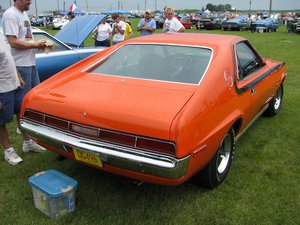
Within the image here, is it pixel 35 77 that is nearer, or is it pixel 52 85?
pixel 52 85

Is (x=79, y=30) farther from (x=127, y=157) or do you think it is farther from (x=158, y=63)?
(x=127, y=157)

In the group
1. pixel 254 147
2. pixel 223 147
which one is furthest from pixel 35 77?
pixel 254 147

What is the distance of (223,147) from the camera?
3.25m

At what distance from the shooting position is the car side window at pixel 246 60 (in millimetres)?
3584

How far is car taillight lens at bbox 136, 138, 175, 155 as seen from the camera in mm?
2273

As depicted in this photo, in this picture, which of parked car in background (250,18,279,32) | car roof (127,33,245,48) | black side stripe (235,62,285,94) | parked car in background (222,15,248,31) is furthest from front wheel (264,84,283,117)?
parked car in background (222,15,248,31)

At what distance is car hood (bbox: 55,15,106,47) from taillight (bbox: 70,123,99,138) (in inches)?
173

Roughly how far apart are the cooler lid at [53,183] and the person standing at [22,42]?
118cm

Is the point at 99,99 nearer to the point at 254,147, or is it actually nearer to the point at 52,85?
the point at 52,85

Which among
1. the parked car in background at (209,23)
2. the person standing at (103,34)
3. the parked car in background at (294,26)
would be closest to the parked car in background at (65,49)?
the person standing at (103,34)

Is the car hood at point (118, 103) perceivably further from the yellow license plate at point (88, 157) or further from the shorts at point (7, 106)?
the shorts at point (7, 106)

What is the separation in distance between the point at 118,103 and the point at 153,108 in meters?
0.31

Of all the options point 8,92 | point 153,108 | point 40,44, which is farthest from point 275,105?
point 8,92

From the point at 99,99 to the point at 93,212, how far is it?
37.8 inches
